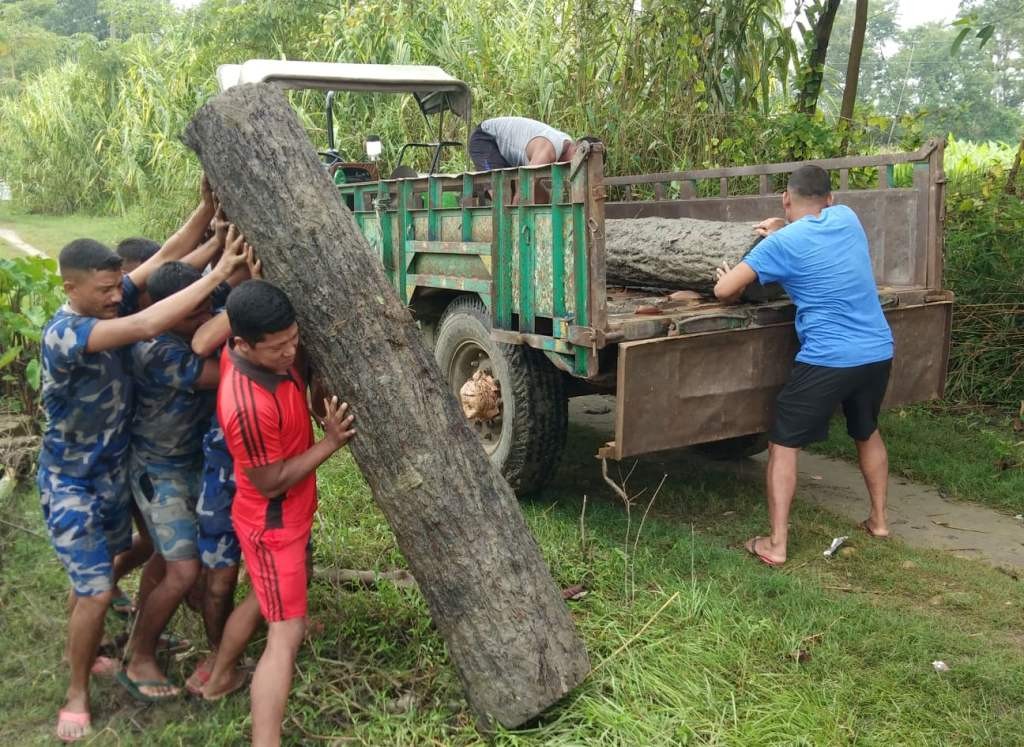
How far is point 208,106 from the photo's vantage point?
9.52ft

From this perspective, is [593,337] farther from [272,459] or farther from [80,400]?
[80,400]

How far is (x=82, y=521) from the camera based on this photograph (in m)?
3.07

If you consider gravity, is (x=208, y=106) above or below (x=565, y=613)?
above

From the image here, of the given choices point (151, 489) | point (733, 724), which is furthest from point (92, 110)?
point (733, 724)

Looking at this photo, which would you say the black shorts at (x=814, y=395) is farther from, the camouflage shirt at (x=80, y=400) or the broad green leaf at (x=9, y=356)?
the broad green leaf at (x=9, y=356)

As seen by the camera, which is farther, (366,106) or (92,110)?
(92,110)

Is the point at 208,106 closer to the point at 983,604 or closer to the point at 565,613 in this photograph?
the point at 565,613

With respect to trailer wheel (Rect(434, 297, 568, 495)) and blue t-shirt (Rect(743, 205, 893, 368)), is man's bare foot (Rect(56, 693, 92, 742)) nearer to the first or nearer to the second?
trailer wheel (Rect(434, 297, 568, 495))

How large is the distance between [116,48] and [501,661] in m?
19.3

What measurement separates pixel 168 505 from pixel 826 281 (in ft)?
9.30

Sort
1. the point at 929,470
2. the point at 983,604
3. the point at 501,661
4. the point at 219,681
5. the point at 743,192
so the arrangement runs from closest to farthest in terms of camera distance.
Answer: the point at 501,661 < the point at 219,681 < the point at 983,604 < the point at 929,470 < the point at 743,192

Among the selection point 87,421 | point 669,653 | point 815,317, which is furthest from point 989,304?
point 87,421

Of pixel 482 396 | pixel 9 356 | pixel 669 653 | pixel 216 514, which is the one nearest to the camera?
pixel 216 514

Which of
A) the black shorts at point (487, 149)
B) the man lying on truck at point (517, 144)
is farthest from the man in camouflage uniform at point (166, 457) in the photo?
the black shorts at point (487, 149)
